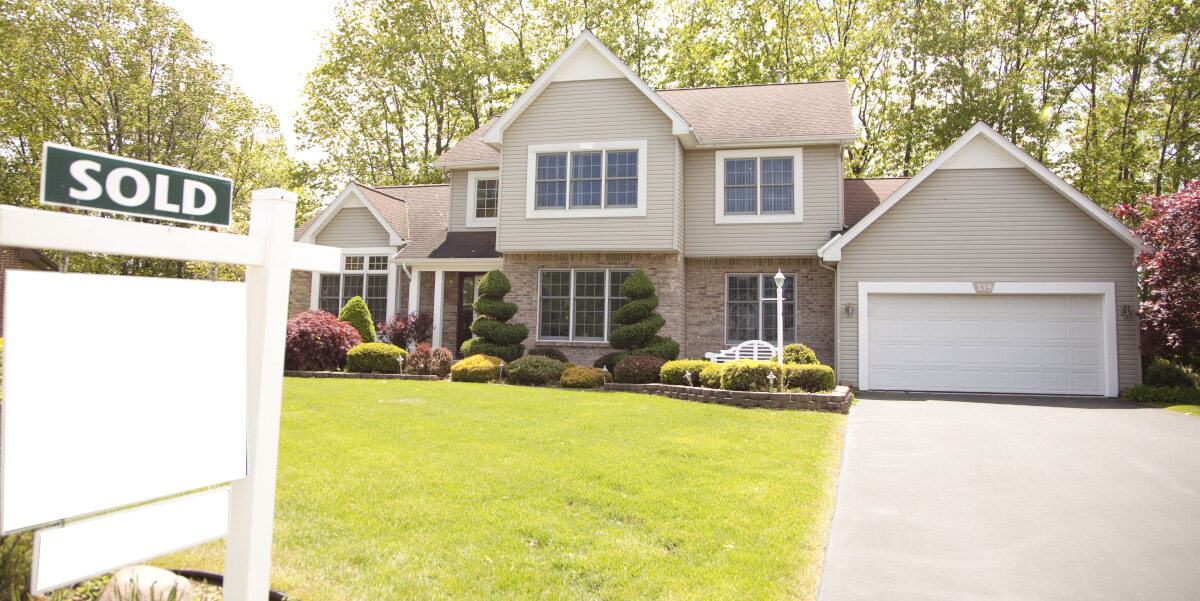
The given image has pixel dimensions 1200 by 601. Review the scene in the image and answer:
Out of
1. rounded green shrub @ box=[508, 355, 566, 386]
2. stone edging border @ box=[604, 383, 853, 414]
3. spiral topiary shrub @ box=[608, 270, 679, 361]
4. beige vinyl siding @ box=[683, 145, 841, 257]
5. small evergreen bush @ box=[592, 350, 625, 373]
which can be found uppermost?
beige vinyl siding @ box=[683, 145, 841, 257]

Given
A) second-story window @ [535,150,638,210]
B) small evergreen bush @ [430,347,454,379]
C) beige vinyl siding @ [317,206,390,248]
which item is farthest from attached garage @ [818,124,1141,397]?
beige vinyl siding @ [317,206,390,248]

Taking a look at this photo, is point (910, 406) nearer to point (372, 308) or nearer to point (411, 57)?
point (372, 308)

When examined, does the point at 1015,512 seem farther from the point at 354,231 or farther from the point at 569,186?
the point at 354,231

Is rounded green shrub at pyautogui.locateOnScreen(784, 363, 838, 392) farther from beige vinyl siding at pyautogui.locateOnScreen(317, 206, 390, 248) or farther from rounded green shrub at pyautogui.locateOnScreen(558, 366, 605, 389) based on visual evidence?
beige vinyl siding at pyautogui.locateOnScreen(317, 206, 390, 248)

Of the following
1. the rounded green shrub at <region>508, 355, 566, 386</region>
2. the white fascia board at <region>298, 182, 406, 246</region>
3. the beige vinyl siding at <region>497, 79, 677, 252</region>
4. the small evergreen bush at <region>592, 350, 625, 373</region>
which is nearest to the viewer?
the rounded green shrub at <region>508, 355, 566, 386</region>

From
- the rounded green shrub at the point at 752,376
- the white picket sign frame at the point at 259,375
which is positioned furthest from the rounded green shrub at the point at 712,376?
the white picket sign frame at the point at 259,375

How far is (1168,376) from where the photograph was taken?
15172 millimetres

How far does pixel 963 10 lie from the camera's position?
28438 millimetres

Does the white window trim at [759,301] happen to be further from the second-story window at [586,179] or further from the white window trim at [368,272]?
the white window trim at [368,272]

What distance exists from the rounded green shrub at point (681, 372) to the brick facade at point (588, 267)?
9.34 feet

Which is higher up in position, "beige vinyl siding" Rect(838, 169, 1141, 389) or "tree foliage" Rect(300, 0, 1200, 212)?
"tree foliage" Rect(300, 0, 1200, 212)

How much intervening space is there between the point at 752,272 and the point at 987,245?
527 cm

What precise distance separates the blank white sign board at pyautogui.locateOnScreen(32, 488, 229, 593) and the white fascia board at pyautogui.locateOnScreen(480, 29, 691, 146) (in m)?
15.0

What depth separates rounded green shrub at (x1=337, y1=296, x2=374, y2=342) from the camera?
1837 centimetres
